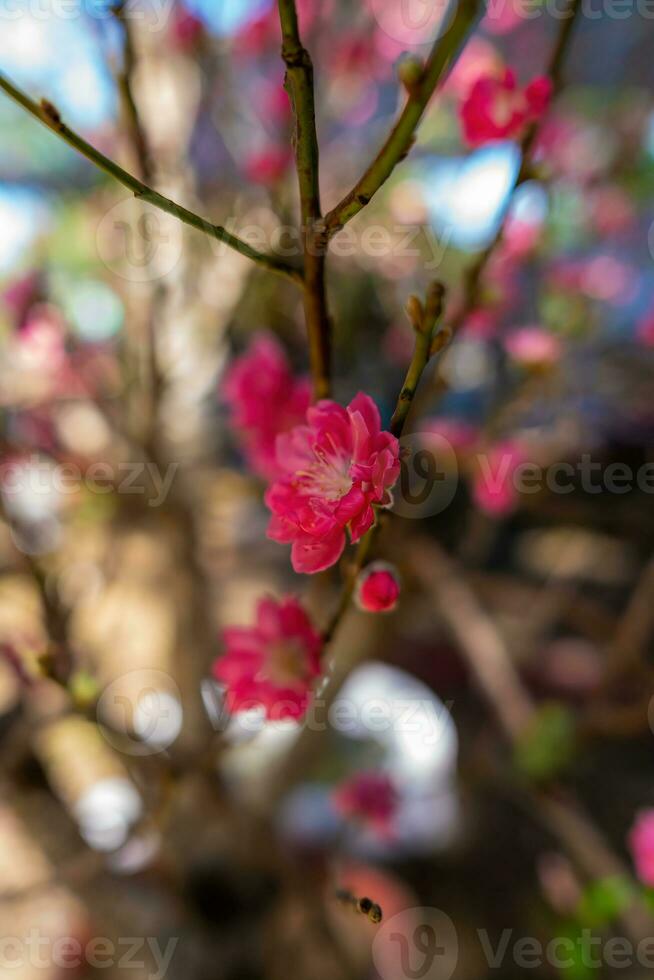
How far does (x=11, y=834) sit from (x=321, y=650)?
1.10 metres

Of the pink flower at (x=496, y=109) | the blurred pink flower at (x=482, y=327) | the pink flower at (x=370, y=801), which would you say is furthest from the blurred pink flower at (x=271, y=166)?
the pink flower at (x=370, y=801)

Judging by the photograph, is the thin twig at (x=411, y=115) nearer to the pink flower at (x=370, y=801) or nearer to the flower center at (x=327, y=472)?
the flower center at (x=327, y=472)

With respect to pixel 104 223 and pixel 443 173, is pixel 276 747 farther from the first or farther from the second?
pixel 443 173

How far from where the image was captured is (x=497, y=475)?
1105 millimetres

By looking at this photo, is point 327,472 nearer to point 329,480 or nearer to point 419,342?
point 329,480

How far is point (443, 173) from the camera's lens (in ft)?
5.55

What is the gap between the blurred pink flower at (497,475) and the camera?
111cm

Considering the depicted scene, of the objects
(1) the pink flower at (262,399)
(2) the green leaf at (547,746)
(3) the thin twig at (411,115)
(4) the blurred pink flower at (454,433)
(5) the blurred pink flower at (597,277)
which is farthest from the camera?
(5) the blurred pink flower at (597,277)

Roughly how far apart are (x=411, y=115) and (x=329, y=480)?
0.22 m

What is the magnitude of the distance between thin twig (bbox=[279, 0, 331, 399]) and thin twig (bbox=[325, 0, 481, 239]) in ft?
0.06

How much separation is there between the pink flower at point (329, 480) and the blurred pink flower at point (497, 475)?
0.68 metres

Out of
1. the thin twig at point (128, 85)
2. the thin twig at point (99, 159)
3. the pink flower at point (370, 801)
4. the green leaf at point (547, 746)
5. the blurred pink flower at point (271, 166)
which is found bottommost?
the pink flower at point (370, 801)

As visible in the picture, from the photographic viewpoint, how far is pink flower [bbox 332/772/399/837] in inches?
48.1

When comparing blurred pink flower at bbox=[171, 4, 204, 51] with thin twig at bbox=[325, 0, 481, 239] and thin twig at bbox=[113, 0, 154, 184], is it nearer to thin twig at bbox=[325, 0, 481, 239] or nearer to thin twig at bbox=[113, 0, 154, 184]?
thin twig at bbox=[113, 0, 154, 184]
